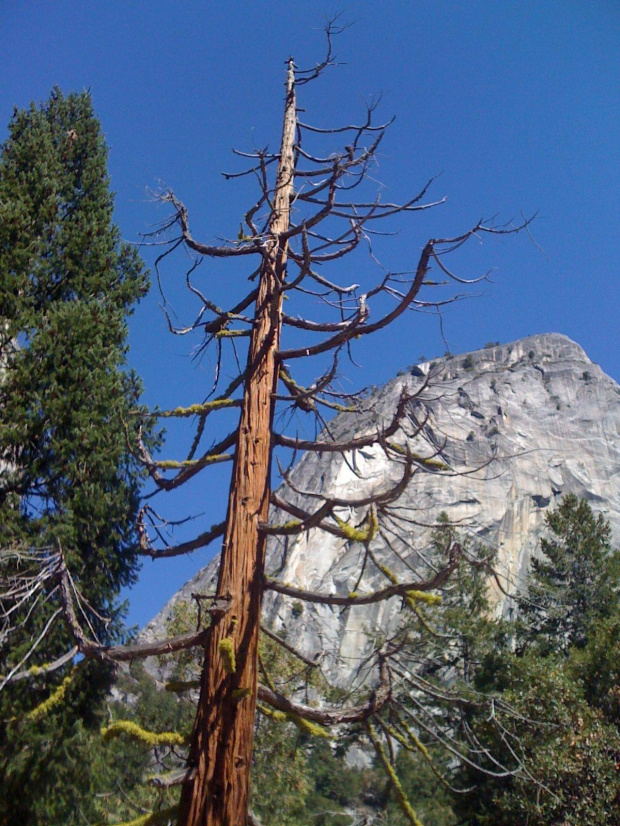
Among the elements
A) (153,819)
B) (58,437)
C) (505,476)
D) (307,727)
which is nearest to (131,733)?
(153,819)

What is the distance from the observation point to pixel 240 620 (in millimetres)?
4156

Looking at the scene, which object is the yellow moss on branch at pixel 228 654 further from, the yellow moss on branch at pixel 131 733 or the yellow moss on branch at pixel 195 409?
the yellow moss on branch at pixel 195 409

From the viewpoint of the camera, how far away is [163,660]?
511 inches

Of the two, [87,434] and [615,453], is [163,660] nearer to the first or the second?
[87,434]

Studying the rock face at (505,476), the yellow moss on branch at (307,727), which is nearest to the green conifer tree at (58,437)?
the yellow moss on branch at (307,727)

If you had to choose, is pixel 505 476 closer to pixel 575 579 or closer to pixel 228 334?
pixel 575 579

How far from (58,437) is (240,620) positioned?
3628 mm

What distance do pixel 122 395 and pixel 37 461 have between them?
1110 millimetres

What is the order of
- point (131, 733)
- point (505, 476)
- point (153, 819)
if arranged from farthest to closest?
1. point (505, 476)
2. point (131, 733)
3. point (153, 819)

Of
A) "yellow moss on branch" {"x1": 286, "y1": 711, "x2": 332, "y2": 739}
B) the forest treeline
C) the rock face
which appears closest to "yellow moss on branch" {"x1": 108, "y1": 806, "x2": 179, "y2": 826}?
the forest treeline

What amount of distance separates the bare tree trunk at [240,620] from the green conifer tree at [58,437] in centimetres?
117

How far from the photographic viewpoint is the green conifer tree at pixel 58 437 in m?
6.15

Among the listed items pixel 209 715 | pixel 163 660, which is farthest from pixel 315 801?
pixel 209 715

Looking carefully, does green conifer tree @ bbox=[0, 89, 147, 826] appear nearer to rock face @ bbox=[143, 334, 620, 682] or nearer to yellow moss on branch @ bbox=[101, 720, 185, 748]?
yellow moss on branch @ bbox=[101, 720, 185, 748]
